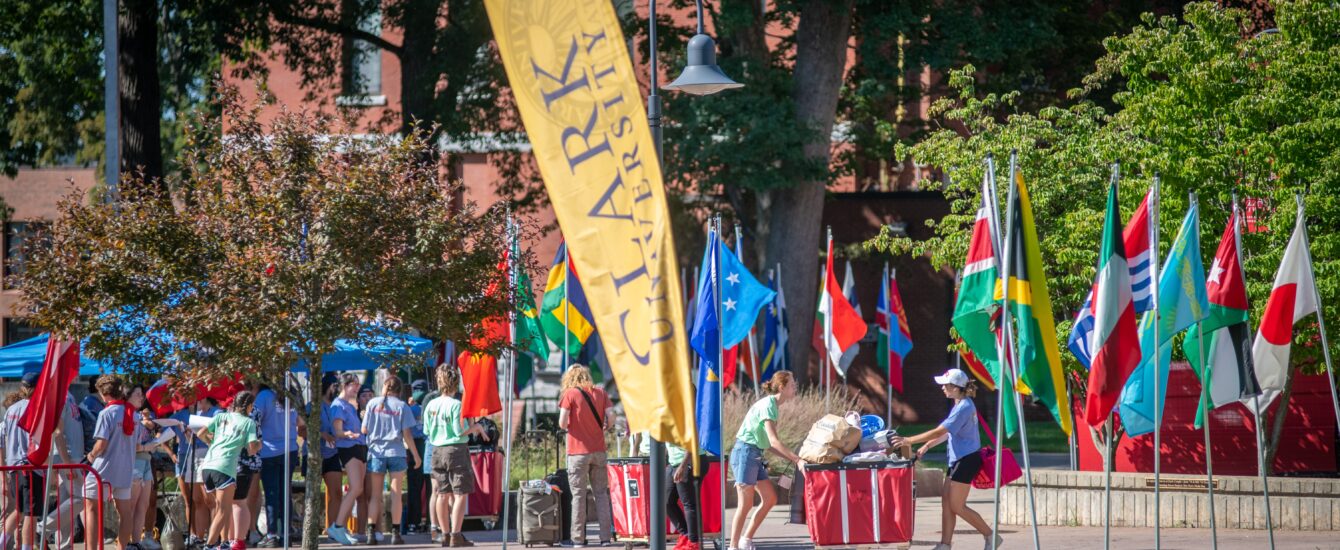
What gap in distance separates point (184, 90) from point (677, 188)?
9.84m

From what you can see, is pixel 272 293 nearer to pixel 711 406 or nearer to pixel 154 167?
pixel 711 406

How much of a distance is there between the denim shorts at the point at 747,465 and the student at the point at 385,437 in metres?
3.97

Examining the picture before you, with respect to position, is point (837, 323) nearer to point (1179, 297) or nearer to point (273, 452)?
point (273, 452)

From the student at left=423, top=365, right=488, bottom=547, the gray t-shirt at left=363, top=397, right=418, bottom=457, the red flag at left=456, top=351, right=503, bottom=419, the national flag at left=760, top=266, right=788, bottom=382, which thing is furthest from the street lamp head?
the national flag at left=760, top=266, right=788, bottom=382

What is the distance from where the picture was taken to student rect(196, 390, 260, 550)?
1369 cm

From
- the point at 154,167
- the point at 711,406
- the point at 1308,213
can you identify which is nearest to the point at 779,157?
the point at 154,167

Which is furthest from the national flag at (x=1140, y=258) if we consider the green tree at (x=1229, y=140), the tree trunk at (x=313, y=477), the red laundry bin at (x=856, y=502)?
the tree trunk at (x=313, y=477)

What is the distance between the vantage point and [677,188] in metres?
30.2

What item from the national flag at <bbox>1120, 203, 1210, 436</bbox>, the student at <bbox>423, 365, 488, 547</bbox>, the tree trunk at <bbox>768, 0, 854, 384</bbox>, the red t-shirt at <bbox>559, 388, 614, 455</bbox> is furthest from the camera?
the tree trunk at <bbox>768, 0, 854, 384</bbox>

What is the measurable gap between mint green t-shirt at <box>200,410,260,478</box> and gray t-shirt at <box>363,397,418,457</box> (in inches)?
69.7

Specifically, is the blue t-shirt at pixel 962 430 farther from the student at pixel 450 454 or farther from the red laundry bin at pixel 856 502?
the student at pixel 450 454

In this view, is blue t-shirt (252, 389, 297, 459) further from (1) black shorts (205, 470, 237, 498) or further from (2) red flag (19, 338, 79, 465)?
(2) red flag (19, 338, 79, 465)

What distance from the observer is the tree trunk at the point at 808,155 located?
1126 inches

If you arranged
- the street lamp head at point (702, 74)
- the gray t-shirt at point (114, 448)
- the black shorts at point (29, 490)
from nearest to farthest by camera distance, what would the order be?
the street lamp head at point (702, 74) < the black shorts at point (29, 490) < the gray t-shirt at point (114, 448)
